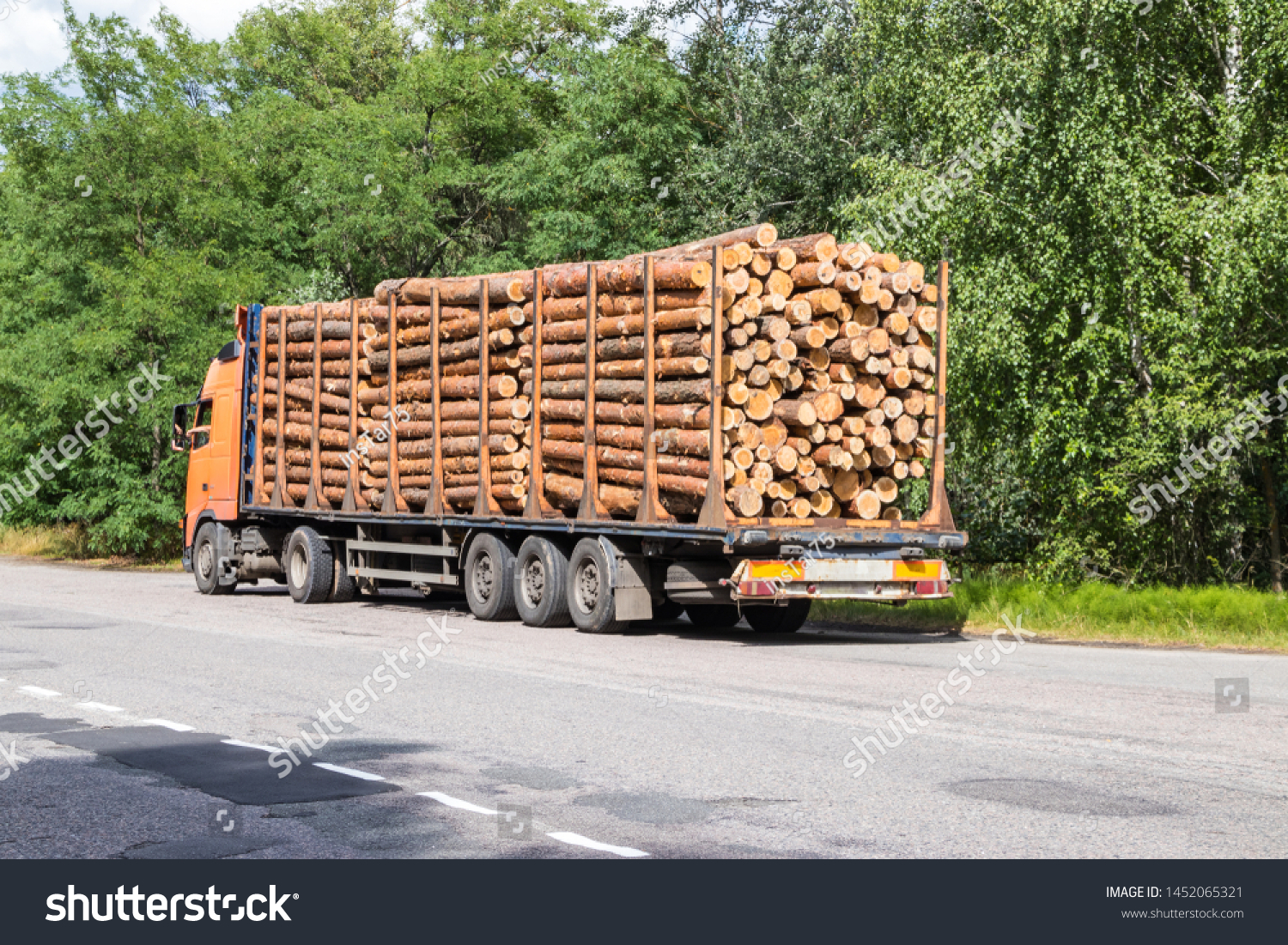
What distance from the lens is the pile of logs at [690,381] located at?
48.7 ft

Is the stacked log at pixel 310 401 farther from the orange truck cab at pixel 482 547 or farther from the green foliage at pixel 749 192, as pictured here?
the green foliage at pixel 749 192

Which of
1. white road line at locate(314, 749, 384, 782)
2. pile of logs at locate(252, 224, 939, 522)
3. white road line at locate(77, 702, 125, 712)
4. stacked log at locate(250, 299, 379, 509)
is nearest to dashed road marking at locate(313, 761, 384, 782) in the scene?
white road line at locate(314, 749, 384, 782)

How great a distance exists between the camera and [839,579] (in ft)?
48.3

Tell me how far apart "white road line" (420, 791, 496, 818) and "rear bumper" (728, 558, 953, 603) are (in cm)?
739

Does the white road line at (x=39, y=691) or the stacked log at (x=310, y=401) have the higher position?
the stacked log at (x=310, y=401)

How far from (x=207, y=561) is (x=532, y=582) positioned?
838cm

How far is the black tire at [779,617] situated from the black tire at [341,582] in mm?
6823

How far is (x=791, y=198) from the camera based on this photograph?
1184 inches

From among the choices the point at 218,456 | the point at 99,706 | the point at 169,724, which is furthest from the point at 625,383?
the point at 218,456

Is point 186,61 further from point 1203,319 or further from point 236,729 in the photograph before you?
point 236,729

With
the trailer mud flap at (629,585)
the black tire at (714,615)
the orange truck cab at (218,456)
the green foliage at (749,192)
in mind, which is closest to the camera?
the trailer mud flap at (629,585)

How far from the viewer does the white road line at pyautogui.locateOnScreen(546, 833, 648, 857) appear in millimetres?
5914

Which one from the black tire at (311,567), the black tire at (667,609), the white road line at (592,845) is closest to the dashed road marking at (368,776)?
the white road line at (592,845)

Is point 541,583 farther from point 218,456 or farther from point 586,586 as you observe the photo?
point 218,456
